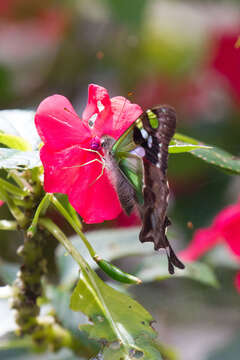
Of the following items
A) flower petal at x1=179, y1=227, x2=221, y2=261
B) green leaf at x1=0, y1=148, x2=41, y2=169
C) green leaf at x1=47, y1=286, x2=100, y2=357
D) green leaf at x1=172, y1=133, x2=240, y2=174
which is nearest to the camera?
green leaf at x1=0, y1=148, x2=41, y2=169

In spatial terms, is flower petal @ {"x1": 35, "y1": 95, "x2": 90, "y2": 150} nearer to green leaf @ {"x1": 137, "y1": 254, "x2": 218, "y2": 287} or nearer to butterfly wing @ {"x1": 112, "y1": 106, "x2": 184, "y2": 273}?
butterfly wing @ {"x1": 112, "y1": 106, "x2": 184, "y2": 273}

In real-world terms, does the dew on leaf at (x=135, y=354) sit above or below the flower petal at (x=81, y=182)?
below

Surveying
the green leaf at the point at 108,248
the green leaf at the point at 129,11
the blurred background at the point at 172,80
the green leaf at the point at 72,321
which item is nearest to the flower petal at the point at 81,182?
the green leaf at the point at 72,321

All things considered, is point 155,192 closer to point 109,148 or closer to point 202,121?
point 109,148

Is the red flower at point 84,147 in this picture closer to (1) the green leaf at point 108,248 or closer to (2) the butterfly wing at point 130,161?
(2) the butterfly wing at point 130,161

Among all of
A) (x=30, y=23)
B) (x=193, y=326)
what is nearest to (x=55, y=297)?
(x=193, y=326)

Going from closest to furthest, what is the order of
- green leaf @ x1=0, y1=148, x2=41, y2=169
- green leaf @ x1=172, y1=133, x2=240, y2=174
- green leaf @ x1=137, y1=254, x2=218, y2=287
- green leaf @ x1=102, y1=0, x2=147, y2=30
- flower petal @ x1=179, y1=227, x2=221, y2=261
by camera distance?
green leaf @ x1=0, y1=148, x2=41, y2=169, green leaf @ x1=172, y1=133, x2=240, y2=174, green leaf @ x1=137, y1=254, x2=218, y2=287, flower petal @ x1=179, y1=227, x2=221, y2=261, green leaf @ x1=102, y1=0, x2=147, y2=30

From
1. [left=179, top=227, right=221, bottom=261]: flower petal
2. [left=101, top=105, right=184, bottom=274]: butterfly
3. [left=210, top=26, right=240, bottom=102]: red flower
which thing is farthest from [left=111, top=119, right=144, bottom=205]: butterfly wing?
[left=210, top=26, right=240, bottom=102]: red flower
